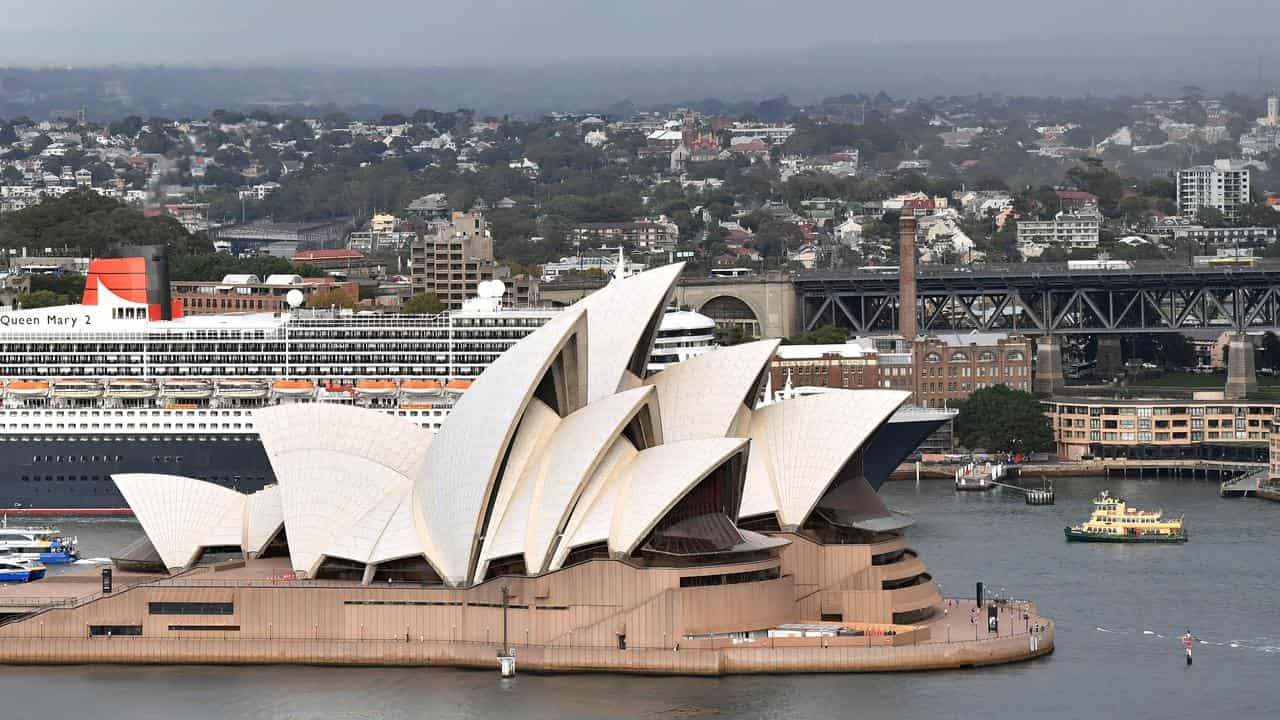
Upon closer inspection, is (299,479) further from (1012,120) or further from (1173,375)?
(1012,120)

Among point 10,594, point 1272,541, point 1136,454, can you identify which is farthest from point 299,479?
point 1136,454

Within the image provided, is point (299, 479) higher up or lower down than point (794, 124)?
lower down

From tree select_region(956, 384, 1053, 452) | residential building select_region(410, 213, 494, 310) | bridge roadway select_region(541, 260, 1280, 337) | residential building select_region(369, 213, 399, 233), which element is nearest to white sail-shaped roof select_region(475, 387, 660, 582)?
tree select_region(956, 384, 1053, 452)

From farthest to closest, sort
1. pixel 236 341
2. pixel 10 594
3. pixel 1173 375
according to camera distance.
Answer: pixel 1173 375, pixel 236 341, pixel 10 594

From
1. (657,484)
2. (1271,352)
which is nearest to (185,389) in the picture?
(657,484)

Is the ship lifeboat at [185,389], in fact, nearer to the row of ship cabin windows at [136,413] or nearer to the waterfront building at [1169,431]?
the row of ship cabin windows at [136,413]

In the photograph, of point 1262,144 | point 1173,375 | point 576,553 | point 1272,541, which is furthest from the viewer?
point 1262,144

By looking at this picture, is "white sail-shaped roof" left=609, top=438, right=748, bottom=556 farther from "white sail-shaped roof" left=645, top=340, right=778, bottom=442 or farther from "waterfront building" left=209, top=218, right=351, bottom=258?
"waterfront building" left=209, top=218, right=351, bottom=258
